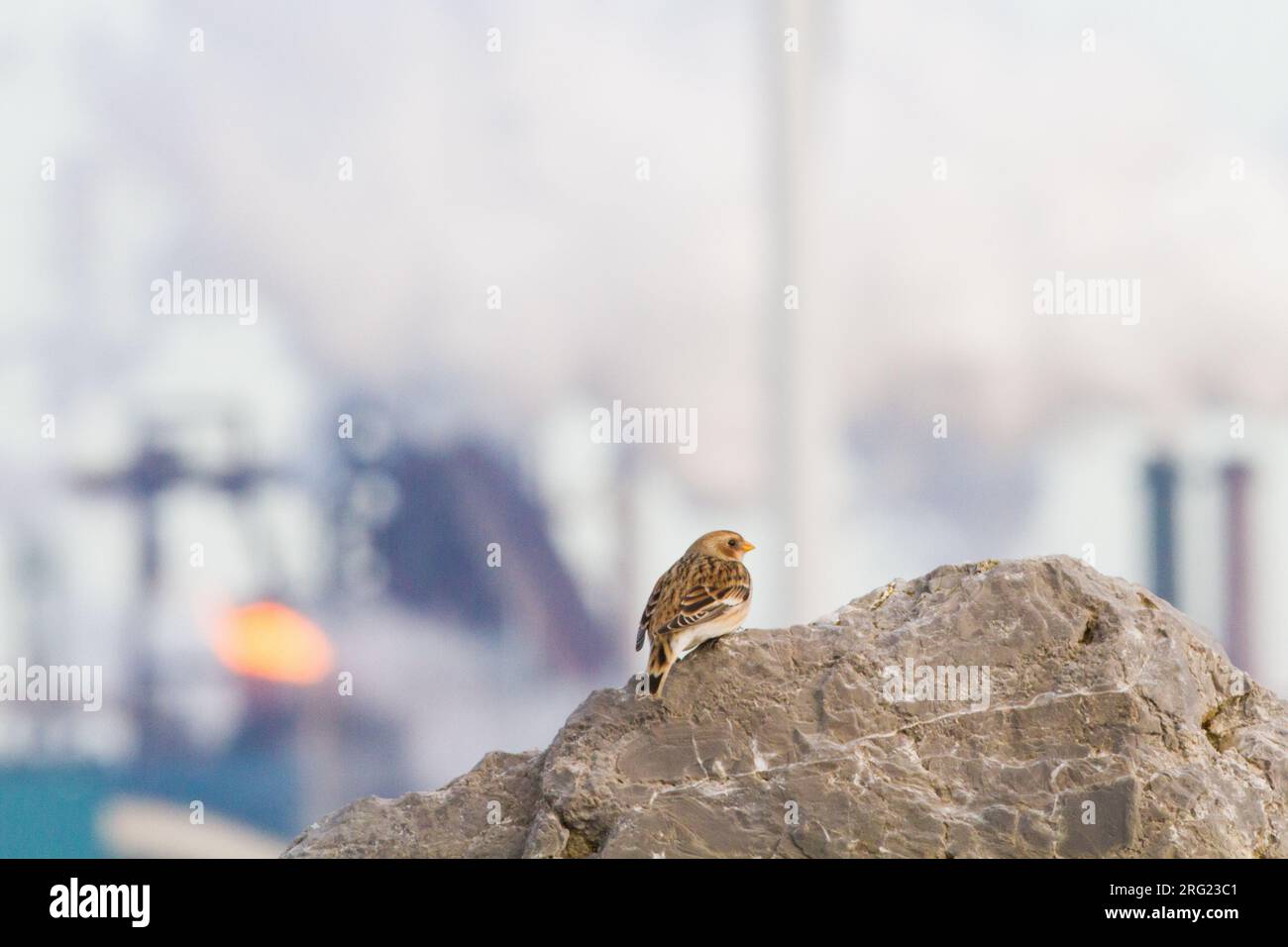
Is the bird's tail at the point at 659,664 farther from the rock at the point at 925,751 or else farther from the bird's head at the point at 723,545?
the bird's head at the point at 723,545

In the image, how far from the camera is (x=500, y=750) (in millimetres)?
5621

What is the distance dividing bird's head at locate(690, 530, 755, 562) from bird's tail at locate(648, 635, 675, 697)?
0.56m

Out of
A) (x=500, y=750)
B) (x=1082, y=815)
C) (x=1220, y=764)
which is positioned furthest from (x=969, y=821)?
(x=500, y=750)

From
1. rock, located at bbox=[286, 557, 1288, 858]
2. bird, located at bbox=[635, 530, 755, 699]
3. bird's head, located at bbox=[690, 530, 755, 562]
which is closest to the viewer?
rock, located at bbox=[286, 557, 1288, 858]

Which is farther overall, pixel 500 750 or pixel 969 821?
pixel 500 750

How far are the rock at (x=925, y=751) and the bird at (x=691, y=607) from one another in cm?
10

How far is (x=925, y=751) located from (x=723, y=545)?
1186 mm

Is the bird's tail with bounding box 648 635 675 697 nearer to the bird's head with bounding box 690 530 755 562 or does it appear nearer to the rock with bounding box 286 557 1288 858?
the rock with bounding box 286 557 1288 858

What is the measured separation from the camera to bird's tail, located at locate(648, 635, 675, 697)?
508 cm

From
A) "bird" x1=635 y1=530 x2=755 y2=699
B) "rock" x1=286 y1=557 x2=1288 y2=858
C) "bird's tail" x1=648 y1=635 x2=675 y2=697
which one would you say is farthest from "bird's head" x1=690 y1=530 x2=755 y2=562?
"bird's tail" x1=648 y1=635 x2=675 y2=697

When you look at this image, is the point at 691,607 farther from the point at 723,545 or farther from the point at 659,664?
the point at 723,545

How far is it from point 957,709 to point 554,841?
5.16ft
